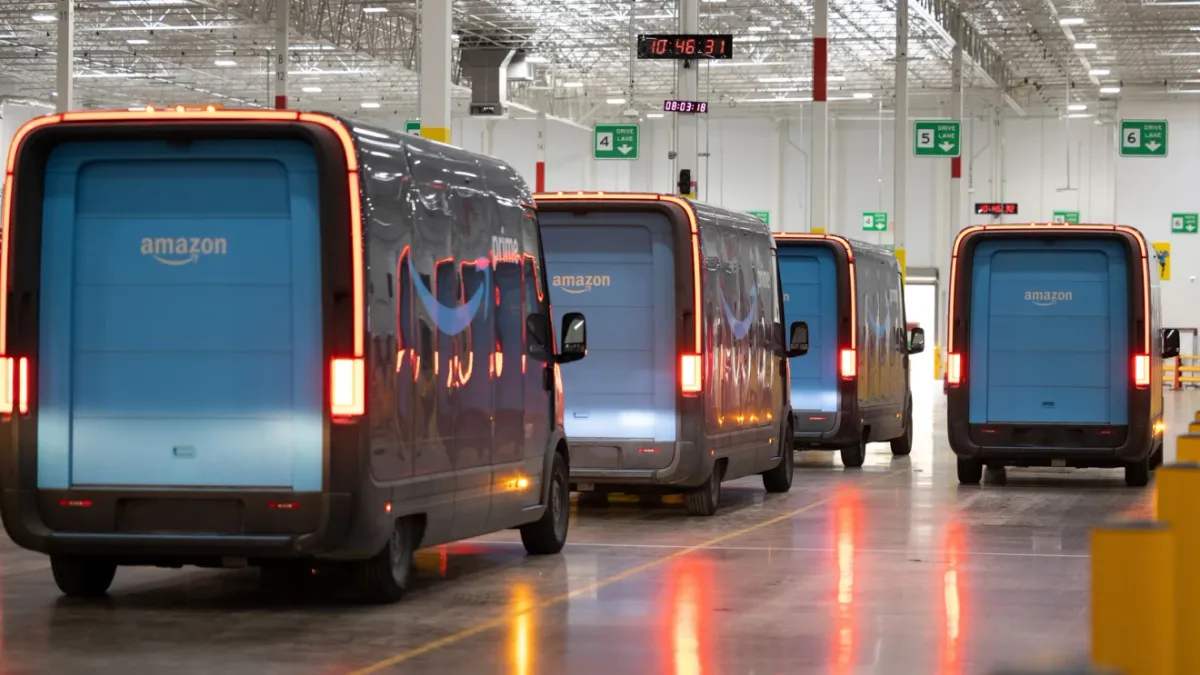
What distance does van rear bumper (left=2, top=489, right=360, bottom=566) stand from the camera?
9.73 m

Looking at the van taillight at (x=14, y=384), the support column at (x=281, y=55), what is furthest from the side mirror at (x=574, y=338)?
the support column at (x=281, y=55)

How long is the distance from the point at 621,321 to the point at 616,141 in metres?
28.3

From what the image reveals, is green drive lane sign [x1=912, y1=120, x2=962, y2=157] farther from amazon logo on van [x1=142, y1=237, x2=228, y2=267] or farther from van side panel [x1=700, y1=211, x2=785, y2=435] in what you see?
amazon logo on van [x1=142, y1=237, x2=228, y2=267]

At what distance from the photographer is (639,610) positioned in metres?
10.4

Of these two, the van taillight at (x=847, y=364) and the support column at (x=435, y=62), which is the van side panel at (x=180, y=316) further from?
the van taillight at (x=847, y=364)

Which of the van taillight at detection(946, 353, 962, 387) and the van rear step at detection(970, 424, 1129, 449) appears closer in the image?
the van rear step at detection(970, 424, 1129, 449)

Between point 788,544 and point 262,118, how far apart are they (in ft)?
19.0

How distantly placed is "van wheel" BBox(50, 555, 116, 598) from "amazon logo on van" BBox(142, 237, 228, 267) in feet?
5.55

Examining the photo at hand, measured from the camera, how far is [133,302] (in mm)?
10125

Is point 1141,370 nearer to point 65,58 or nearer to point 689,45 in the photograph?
point 689,45

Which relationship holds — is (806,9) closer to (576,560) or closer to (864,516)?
(864,516)

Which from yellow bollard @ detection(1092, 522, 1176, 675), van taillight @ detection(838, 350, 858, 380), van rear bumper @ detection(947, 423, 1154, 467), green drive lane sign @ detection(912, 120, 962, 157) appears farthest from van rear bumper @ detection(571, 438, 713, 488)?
green drive lane sign @ detection(912, 120, 962, 157)

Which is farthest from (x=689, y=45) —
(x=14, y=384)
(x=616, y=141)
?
(x=14, y=384)

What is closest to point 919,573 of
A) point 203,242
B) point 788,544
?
point 788,544
